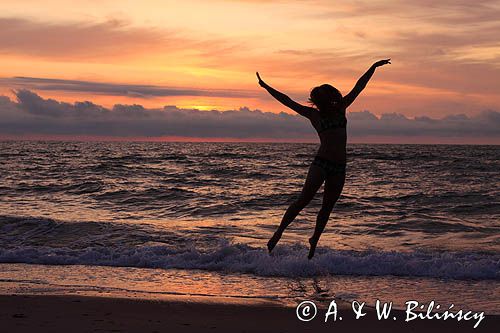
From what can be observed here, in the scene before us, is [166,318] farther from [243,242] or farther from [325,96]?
[243,242]

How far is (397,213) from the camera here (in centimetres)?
2239

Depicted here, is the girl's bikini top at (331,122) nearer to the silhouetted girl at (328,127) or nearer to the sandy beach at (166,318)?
the silhouetted girl at (328,127)

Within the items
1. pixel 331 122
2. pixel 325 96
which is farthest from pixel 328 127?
pixel 325 96

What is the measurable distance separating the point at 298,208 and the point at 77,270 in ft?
21.7

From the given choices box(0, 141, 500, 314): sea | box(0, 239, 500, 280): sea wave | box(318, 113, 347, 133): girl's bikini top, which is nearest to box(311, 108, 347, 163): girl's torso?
box(318, 113, 347, 133): girl's bikini top

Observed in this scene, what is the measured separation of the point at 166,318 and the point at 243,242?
7669mm

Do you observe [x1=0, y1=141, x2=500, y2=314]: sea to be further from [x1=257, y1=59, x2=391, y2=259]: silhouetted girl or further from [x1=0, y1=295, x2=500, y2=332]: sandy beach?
[x1=257, y1=59, x2=391, y2=259]: silhouetted girl

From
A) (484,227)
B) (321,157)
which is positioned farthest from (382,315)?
(484,227)

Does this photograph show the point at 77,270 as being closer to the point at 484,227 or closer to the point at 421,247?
the point at 421,247

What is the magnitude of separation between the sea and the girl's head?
375 centimetres

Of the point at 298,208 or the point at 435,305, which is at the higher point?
the point at 298,208

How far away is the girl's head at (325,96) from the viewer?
6801 millimetres

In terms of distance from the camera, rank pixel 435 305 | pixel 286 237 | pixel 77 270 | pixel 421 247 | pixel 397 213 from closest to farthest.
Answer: pixel 435 305 → pixel 77 270 → pixel 421 247 → pixel 286 237 → pixel 397 213

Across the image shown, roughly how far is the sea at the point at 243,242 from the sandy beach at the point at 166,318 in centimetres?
79
